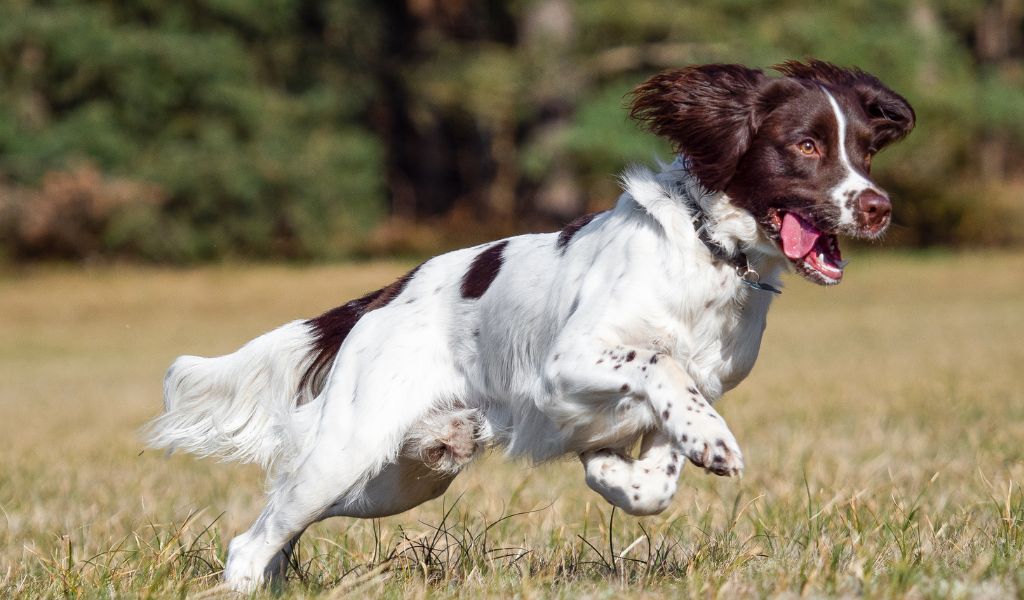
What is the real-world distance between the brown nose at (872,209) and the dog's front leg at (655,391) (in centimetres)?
63

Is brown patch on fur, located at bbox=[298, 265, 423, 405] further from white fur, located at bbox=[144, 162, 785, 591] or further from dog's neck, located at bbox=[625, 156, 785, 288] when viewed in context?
dog's neck, located at bbox=[625, 156, 785, 288]

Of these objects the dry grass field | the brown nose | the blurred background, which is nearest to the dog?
the brown nose

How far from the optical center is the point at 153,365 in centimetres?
1556

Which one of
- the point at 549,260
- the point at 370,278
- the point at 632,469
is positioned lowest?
the point at 370,278

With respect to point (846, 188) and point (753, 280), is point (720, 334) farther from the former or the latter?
point (846, 188)

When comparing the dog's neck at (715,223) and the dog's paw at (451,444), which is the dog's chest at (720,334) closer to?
the dog's neck at (715,223)

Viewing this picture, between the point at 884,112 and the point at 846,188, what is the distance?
61 centimetres

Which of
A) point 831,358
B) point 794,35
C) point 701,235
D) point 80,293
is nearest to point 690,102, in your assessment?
point 701,235

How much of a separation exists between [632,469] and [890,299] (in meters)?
18.1

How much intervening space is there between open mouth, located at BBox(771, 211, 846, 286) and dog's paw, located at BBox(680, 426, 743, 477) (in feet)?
1.88

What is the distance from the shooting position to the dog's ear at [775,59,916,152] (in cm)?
412

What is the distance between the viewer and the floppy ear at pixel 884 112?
4121mm

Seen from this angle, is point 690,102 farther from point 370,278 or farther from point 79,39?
point 79,39

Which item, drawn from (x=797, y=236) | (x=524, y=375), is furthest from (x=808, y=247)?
(x=524, y=375)
